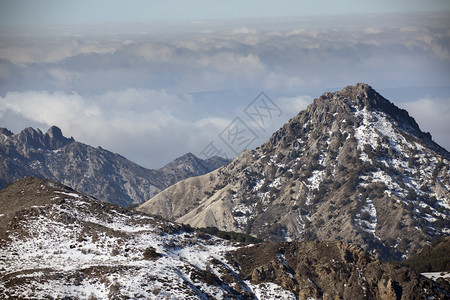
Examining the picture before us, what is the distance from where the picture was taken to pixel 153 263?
11688 centimetres

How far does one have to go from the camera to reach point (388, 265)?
124m

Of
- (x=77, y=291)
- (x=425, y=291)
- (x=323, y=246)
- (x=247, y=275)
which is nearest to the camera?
(x=77, y=291)

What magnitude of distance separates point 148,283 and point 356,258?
4711 cm

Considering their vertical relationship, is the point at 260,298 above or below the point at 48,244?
below

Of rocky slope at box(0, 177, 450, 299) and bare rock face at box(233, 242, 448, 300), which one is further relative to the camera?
bare rock face at box(233, 242, 448, 300)

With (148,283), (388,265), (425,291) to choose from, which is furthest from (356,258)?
(148,283)

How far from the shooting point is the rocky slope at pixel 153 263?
348 ft

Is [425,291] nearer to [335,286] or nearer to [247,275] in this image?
[335,286]

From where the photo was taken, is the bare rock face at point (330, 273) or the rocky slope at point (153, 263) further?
the bare rock face at point (330, 273)

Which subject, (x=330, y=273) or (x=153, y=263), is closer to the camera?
(x=153, y=263)

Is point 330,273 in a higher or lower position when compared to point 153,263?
lower

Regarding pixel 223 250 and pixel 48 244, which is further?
pixel 223 250

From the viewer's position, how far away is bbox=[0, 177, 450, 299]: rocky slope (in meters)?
106

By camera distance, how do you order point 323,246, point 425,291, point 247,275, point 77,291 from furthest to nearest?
point 323,246 < point 247,275 < point 425,291 < point 77,291
